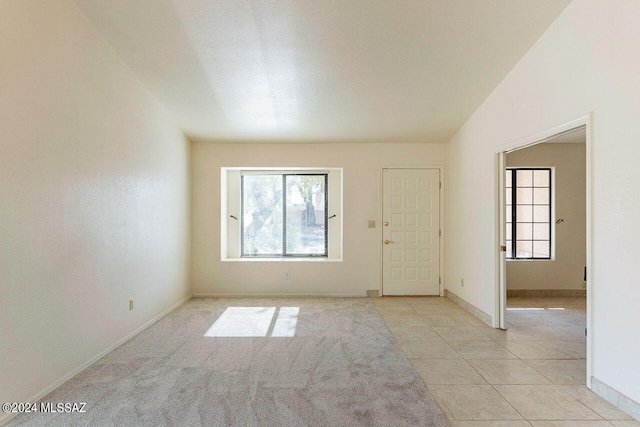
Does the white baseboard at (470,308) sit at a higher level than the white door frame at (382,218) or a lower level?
lower

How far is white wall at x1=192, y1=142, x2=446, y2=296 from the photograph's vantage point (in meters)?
6.08

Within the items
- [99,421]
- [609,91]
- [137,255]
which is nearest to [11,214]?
[99,421]

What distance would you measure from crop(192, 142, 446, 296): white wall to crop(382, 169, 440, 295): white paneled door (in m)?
0.17

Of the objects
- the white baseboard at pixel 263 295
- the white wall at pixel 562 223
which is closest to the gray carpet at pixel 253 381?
the white baseboard at pixel 263 295

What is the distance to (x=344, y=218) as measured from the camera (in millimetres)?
6078

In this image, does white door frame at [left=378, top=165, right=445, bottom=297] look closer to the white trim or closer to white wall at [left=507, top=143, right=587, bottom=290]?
the white trim

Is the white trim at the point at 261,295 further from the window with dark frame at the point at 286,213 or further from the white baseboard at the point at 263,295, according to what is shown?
the window with dark frame at the point at 286,213

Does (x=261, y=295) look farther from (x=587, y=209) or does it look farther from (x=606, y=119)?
(x=606, y=119)

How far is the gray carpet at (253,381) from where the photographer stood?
2418 mm

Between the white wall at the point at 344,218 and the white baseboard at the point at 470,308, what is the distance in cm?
117

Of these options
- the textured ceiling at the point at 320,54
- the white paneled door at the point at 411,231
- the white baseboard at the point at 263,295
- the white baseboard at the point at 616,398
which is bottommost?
the white baseboard at the point at 263,295

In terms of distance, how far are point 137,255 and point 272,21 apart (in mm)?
2823

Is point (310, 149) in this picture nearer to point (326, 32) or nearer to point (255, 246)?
point (255, 246)

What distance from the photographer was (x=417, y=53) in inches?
147
